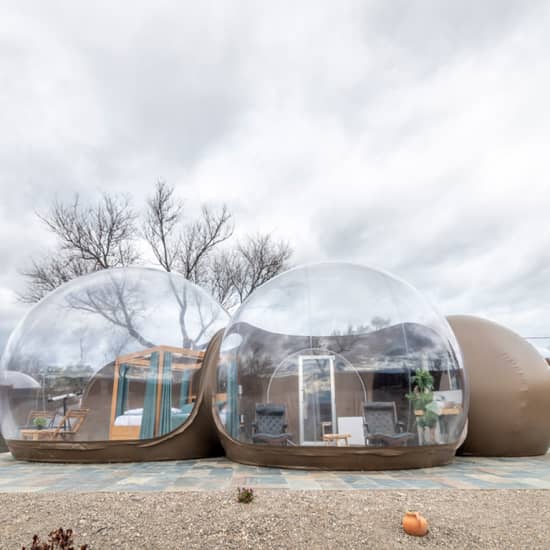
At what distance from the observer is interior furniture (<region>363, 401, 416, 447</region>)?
592 cm

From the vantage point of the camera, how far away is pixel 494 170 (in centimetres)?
1045

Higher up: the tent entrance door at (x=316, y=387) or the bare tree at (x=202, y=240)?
the bare tree at (x=202, y=240)

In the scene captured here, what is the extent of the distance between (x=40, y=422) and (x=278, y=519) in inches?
201

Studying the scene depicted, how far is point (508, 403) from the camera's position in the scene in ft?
25.7

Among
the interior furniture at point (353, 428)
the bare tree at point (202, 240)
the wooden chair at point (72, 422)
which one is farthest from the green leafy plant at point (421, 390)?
the bare tree at point (202, 240)

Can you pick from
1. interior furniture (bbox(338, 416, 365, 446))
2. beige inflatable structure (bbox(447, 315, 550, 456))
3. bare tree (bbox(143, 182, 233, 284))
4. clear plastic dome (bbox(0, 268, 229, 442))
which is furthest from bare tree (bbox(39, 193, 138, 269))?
beige inflatable structure (bbox(447, 315, 550, 456))

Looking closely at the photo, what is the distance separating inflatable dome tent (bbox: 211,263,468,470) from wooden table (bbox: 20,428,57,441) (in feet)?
8.54

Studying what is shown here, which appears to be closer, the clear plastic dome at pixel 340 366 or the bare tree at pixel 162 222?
the clear plastic dome at pixel 340 366

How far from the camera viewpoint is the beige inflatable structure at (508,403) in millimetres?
7805

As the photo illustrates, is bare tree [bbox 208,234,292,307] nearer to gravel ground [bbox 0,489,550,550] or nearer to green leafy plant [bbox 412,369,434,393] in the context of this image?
green leafy plant [bbox 412,369,434,393]

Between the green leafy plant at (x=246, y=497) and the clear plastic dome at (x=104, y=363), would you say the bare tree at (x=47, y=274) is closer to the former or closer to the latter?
the clear plastic dome at (x=104, y=363)

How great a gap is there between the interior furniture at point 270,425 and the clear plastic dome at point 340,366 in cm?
1

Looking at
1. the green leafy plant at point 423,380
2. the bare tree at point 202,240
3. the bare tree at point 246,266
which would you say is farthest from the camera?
the bare tree at point 246,266

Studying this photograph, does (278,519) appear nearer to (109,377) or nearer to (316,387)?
(316,387)
